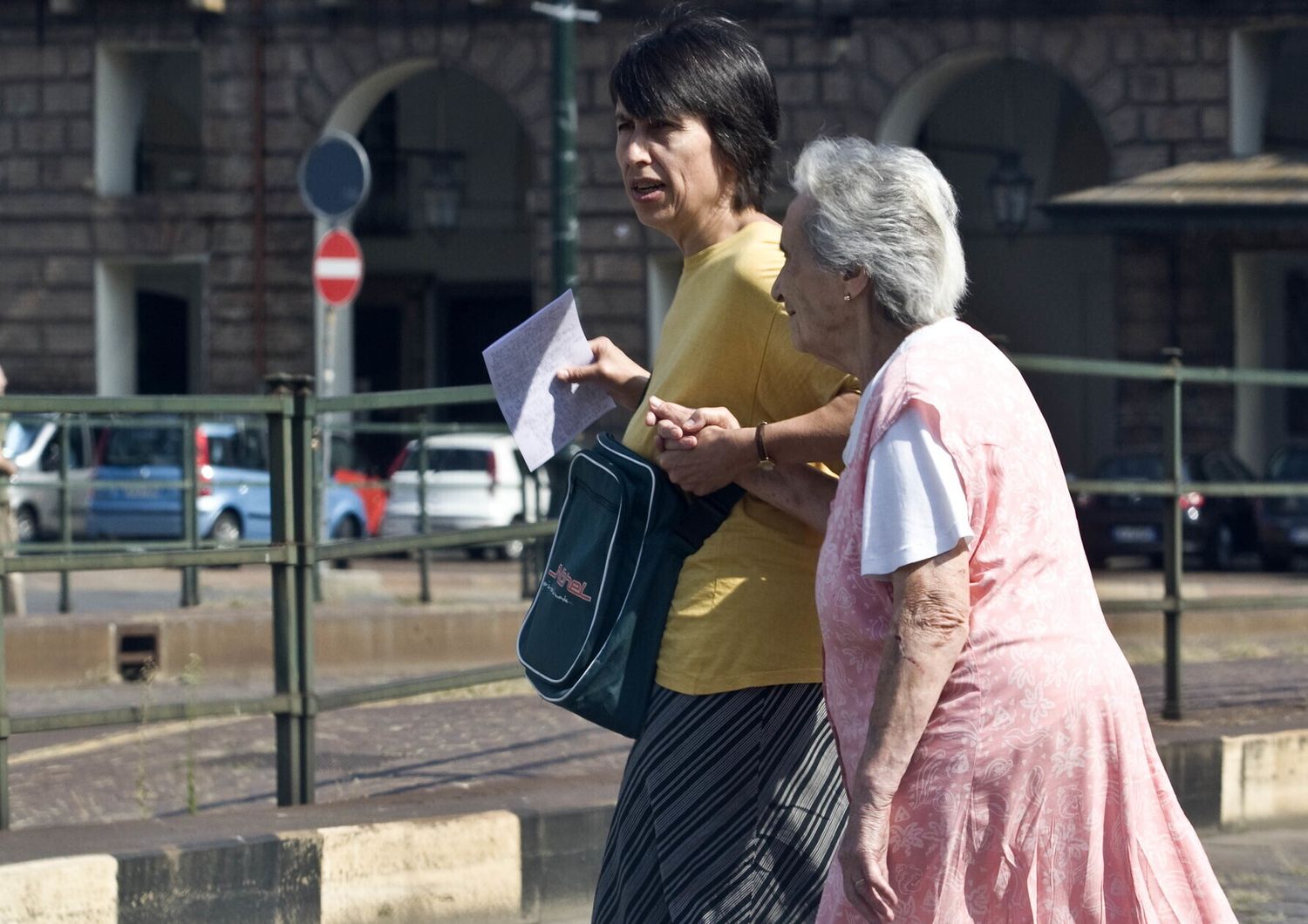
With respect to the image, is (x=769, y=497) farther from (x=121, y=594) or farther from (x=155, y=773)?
(x=121, y=594)

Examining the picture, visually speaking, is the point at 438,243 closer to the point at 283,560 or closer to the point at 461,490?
the point at 461,490

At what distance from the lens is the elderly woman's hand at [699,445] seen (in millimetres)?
3150

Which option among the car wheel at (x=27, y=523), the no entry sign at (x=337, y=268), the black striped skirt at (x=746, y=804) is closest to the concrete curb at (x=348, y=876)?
the black striped skirt at (x=746, y=804)

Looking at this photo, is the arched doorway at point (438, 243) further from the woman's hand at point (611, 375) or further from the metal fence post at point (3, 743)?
the woman's hand at point (611, 375)

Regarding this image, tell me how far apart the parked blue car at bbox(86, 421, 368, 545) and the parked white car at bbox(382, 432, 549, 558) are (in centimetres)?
40

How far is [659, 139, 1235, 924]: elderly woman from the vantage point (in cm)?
270

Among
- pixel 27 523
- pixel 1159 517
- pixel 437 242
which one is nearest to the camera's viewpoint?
pixel 27 523

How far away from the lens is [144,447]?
1444 centimetres

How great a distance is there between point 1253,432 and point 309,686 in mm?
20737

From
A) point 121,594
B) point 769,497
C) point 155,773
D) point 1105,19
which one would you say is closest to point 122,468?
point 121,594

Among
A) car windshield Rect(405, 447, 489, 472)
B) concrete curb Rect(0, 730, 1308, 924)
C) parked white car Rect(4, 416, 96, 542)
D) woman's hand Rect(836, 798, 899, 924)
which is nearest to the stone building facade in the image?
parked white car Rect(4, 416, 96, 542)

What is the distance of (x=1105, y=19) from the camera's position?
25000 mm

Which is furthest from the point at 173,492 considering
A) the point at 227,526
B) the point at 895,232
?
the point at 895,232

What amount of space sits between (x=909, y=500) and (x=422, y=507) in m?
10.0
